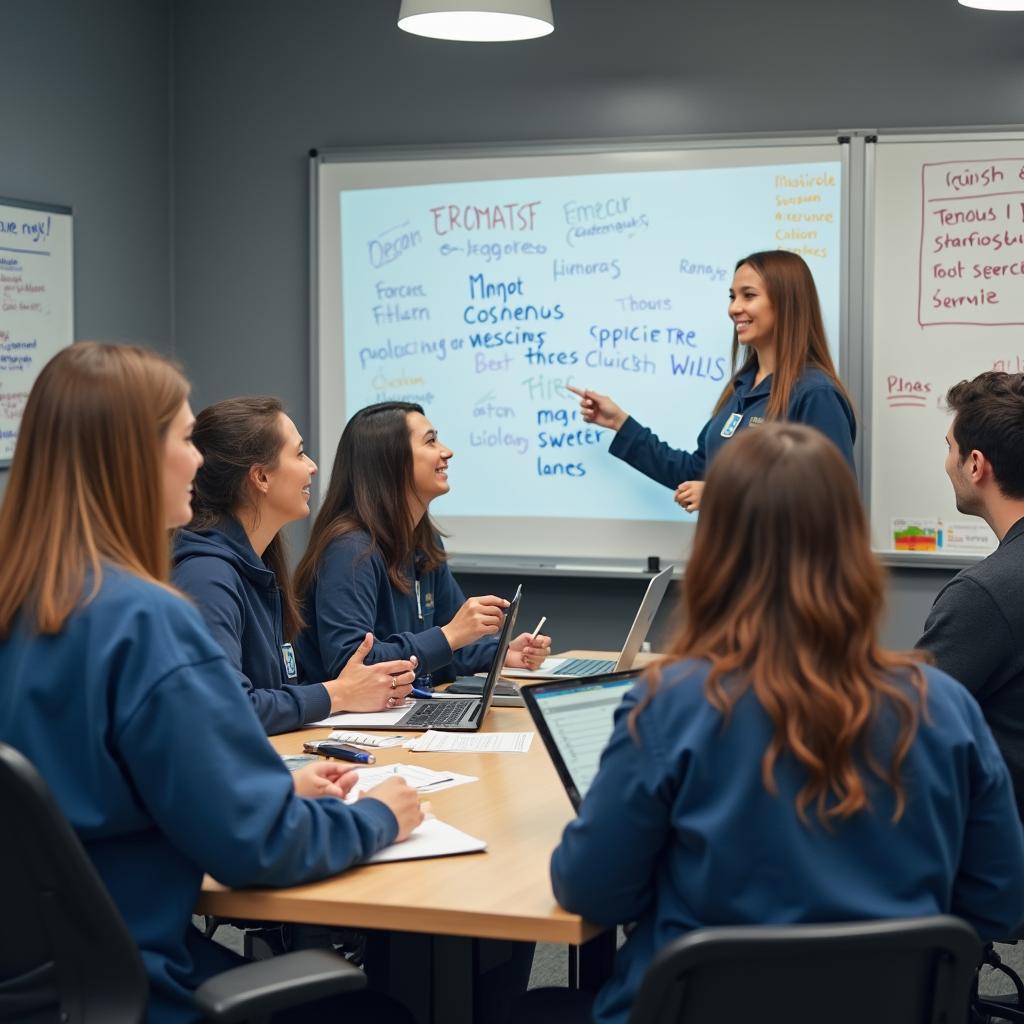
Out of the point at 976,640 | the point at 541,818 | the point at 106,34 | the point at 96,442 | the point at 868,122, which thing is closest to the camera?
the point at 96,442

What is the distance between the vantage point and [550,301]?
14.5ft

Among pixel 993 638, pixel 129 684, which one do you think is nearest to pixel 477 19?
pixel 993 638

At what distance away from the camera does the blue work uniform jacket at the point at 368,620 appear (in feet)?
9.22

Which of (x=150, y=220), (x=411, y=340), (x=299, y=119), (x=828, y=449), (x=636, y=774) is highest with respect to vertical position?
(x=299, y=119)

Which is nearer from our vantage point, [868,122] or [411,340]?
[868,122]

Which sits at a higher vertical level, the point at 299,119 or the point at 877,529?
the point at 299,119

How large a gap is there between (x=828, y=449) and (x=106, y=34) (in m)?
3.78

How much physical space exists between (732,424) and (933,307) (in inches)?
28.7

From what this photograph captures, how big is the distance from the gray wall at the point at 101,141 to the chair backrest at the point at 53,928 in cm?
293

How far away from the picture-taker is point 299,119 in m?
4.70

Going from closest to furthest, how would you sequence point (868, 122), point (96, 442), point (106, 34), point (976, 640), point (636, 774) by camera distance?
point (636, 774) < point (96, 442) < point (976, 640) < point (868, 122) < point (106, 34)

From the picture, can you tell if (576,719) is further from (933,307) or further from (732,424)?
(933,307)

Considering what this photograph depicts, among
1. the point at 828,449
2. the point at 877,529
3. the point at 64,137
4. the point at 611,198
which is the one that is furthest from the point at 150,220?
the point at 828,449

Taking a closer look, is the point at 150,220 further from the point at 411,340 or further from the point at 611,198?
the point at 611,198
